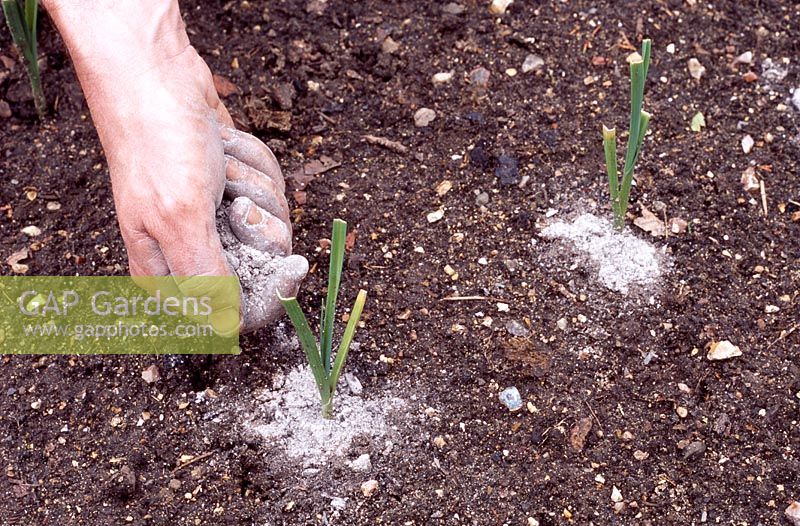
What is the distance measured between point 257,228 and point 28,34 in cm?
83

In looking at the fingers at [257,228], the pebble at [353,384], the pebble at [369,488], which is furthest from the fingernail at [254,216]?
the pebble at [369,488]

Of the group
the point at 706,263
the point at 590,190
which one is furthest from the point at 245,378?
the point at 706,263

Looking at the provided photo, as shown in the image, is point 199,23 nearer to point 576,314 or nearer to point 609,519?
point 576,314

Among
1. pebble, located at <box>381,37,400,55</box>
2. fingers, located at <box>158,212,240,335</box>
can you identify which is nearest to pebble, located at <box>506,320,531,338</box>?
fingers, located at <box>158,212,240,335</box>

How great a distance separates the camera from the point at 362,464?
5.32 feet

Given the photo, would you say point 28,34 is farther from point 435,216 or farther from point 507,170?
point 507,170

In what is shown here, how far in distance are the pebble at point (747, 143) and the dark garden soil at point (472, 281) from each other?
2 cm

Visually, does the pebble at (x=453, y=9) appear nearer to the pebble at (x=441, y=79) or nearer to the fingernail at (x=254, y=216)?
the pebble at (x=441, y=79)

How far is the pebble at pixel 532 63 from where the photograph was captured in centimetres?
218

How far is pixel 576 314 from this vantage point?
5.91 ft

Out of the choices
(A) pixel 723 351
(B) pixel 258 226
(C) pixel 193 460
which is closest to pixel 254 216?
(B) pixel 258 226

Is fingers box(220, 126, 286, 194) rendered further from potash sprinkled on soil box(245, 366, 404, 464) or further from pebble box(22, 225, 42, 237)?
pebble box(22, 225, 42, 237)

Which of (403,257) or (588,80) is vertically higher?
(588,80)

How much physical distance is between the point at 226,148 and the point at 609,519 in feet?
3.18
